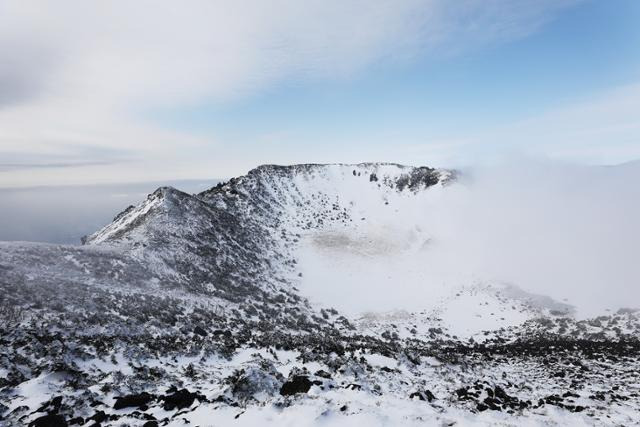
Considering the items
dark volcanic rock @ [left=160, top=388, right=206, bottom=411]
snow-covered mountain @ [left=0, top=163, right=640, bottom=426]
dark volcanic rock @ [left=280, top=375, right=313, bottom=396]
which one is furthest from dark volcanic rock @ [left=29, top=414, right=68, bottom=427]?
dark volcanic rock @ [left=280, top=375, right=313, bottom=396]

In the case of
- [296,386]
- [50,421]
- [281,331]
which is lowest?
[281,331]

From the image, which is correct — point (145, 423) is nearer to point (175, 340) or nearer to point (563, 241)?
point (175, 340)

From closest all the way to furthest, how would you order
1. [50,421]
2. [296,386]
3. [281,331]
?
[50,421], [296,386], [281,331]

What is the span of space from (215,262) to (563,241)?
176 feet

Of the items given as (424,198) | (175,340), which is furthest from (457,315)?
(424,198)

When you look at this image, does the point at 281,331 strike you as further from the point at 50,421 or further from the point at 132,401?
the point at 50,421

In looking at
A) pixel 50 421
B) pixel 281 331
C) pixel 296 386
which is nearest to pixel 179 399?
pixel 50 421

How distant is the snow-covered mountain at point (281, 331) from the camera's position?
12.8m

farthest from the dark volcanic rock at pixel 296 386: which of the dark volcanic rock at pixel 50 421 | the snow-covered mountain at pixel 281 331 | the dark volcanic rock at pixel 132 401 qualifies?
the dark volcanic rock at pixel 50 421

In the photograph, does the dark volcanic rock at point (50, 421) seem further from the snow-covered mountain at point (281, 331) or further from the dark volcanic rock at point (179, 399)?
the dark volcanic rock at point (179, 399)

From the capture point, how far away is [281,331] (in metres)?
34.2

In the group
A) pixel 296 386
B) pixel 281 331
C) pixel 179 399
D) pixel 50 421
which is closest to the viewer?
pixel 50 421

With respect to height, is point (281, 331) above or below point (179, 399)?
below

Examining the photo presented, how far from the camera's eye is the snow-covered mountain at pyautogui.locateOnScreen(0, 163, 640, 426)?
12.8 metres
